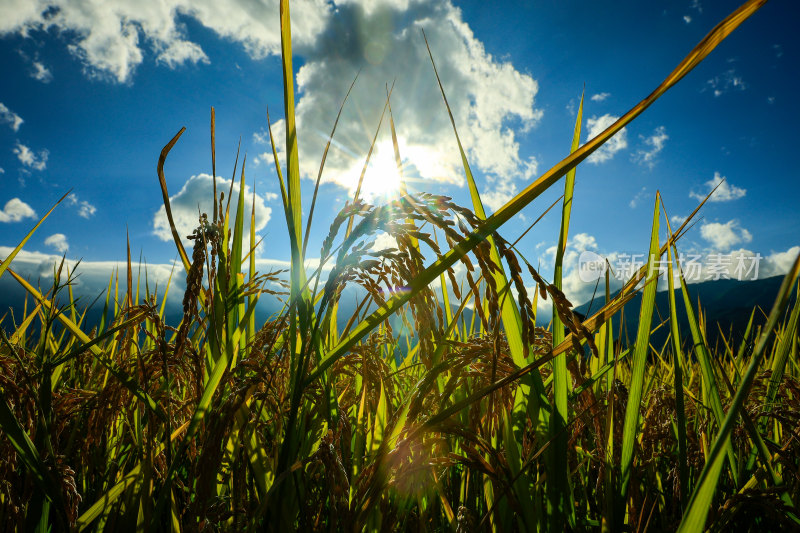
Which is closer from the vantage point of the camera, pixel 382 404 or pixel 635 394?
pixel 635 394

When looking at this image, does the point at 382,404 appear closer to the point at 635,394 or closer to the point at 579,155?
the point at 635,394

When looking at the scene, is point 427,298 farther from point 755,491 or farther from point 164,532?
point 164,532

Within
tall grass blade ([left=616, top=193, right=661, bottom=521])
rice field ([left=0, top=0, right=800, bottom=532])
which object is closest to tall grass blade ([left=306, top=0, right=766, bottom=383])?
rice field ([left=0, top=0, right=800, bottom=532])

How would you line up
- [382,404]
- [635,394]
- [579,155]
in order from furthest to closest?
[382,404]
[635,394]
[579,155]

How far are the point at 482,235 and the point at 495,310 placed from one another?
0.15 meters

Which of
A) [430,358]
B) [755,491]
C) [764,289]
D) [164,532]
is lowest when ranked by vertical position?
[164,532]

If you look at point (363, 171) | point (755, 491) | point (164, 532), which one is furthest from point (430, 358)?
point (164, 532)

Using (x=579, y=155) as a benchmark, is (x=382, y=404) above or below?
below

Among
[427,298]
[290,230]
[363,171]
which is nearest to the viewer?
[290,230]

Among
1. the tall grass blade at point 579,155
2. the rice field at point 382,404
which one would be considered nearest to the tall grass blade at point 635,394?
the rice field at point 382,404

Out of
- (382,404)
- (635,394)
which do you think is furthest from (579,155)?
(382,404)

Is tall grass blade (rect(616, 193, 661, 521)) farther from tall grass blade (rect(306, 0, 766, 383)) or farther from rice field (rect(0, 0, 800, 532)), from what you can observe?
tall grass blade (rect(306, 0, 766, 383))

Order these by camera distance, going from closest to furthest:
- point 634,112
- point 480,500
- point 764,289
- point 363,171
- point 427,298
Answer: point 634,112 < point 427,298 < point 363,171 < point 480,500 < point 764,289

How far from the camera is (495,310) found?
749mm
